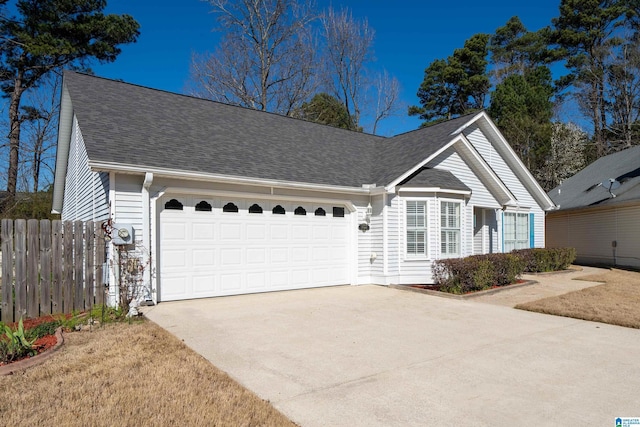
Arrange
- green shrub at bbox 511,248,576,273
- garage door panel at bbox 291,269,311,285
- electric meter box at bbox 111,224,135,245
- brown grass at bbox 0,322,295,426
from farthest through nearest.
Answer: green shrub at bbox 511,248,576,273
garage door panel at bbox 291,269,311,285
electric meter box at bbox 111,224,135,245
brown grass at bbox 0,322,295,426

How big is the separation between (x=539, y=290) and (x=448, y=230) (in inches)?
111

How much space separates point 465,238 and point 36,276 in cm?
1091

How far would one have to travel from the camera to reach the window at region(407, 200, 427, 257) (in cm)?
1166

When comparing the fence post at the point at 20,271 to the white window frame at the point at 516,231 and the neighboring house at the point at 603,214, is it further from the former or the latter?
the neighboring house at the point at 603,214

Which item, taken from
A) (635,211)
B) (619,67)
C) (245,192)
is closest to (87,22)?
(245,192)

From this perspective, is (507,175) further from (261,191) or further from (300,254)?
(261,191)

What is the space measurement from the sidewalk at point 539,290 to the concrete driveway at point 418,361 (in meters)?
1.02

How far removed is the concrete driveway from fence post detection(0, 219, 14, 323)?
2.11 metres

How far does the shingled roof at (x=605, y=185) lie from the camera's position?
17458 millimetres

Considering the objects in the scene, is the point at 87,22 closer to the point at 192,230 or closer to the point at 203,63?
the point at 203,63

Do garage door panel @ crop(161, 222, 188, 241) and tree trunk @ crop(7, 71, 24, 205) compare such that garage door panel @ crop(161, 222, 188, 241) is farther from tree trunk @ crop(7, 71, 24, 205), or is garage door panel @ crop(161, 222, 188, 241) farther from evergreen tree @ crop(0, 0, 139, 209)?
tree trunk @ crop(7, 71, 24, 205)

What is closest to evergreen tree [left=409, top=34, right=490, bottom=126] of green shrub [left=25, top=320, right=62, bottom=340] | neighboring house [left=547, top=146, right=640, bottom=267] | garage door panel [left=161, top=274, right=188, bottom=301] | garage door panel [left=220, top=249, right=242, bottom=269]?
neighboring house [left=547, top=146, right=640, bottom=267]

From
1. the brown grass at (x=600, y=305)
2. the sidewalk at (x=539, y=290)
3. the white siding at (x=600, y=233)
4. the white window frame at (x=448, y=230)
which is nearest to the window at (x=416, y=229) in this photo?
the white window frame at (x=448, y=230)

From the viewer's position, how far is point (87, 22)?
848 inches
